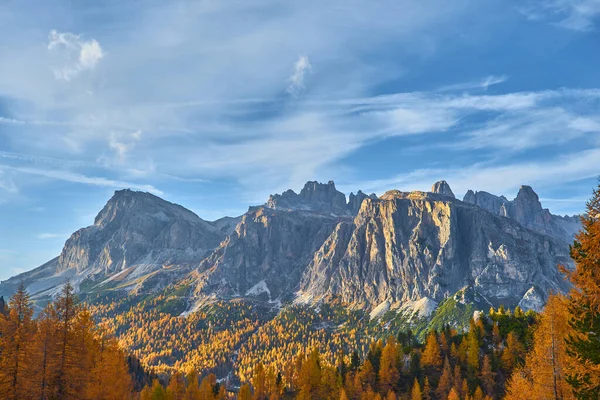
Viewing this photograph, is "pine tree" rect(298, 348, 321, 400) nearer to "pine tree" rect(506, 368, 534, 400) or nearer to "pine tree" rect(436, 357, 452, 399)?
"pine tree" rect(436, 357, 452, 399)

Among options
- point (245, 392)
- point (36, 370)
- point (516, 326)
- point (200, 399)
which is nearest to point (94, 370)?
point (36, 370)

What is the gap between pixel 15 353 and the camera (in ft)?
123

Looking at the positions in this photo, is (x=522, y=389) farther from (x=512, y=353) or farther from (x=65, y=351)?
(x=512, y=353)

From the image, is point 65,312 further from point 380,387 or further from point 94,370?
point 380,387

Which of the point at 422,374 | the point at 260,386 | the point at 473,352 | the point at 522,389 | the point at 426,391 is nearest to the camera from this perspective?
the point at 522,389

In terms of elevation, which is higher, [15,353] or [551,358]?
[15,353]

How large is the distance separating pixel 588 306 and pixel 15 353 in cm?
4525

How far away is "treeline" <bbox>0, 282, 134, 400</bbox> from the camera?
3728 cm

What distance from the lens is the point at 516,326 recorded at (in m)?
133

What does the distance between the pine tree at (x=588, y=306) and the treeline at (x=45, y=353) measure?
42.4 m

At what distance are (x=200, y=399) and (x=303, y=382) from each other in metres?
30.3

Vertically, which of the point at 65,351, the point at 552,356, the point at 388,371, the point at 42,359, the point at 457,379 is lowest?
the point at 457,379

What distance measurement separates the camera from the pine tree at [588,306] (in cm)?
2223

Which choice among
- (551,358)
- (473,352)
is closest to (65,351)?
(551,358)
